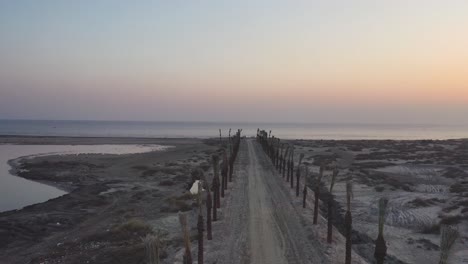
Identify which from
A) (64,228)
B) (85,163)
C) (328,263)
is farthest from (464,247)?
(85,163)

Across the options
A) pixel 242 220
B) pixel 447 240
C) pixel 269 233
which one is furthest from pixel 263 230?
pixel 447 240

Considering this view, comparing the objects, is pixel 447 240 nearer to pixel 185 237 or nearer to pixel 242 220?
pixel 185 237

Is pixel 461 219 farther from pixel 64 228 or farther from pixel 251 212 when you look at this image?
pixel 64 228

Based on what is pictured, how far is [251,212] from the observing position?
24781mm

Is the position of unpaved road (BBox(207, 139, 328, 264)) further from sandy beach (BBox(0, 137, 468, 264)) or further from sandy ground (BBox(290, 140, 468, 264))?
sandy ground (BBox(290, 140, 468, 264))

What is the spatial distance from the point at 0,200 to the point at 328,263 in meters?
28.5

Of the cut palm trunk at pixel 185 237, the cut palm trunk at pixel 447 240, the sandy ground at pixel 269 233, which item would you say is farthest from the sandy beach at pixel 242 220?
the cut palm trunk at pixel 447 240

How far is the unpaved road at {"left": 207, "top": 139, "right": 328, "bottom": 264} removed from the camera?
57.4 feet

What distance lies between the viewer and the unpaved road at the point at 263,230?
1750 centimetres

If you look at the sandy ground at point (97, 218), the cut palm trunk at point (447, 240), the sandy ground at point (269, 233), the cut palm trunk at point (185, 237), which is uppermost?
the cut palm trunk at point (447, 240)

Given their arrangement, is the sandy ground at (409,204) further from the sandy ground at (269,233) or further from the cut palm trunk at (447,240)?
the cut palm trunk at (447,240)

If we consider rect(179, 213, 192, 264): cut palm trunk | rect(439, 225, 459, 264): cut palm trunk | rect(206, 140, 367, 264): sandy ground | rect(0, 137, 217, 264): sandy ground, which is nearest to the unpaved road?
rect(206, 140, 367, 264): sandy ground

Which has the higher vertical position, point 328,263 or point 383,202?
point 383,202

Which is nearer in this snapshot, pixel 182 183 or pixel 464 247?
pixel 464 247
